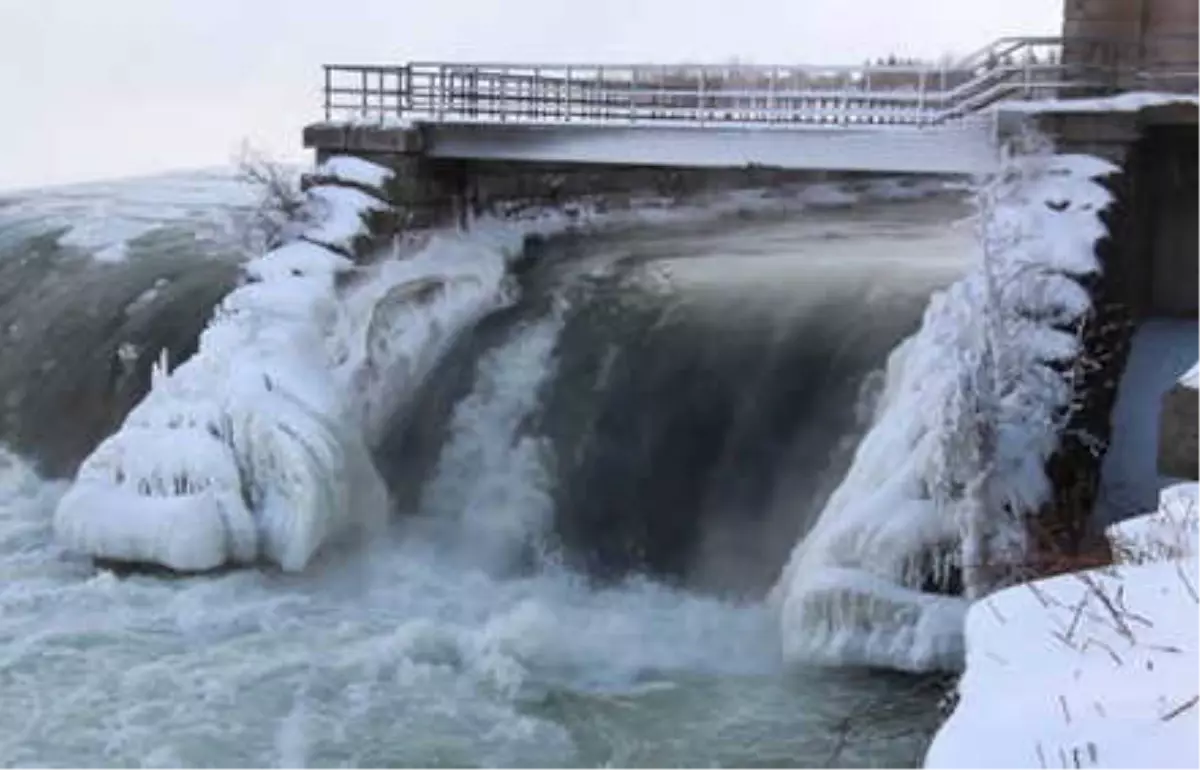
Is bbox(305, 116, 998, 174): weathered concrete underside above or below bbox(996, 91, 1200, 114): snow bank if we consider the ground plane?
below

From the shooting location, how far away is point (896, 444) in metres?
13.2

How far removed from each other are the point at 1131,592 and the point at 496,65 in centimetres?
1685

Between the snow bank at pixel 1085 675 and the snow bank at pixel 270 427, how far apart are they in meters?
10.2

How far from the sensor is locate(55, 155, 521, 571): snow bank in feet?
49.2

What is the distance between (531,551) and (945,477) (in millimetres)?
4554

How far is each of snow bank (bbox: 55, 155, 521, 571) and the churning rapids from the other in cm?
34

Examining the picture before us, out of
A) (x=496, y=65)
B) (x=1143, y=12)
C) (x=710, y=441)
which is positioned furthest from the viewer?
(x=496, y=65)

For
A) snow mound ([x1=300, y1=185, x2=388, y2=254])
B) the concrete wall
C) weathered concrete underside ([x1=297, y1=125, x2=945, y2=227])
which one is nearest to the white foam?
snow mound ([x1=300, y1=185, x2=388, y2=254])

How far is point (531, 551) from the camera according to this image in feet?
50.5

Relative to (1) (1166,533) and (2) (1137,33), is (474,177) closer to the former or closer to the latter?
(2) (1137,33)

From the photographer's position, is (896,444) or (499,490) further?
(499,490)

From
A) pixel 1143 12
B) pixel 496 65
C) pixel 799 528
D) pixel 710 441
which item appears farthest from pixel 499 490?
pixel 1143 12

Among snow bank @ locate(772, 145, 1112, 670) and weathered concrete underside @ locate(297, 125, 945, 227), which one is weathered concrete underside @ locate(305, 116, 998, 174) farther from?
snow bank @ locate(772, 145, 1112, 670)

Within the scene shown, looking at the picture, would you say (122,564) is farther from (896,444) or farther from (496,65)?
(496,65)
